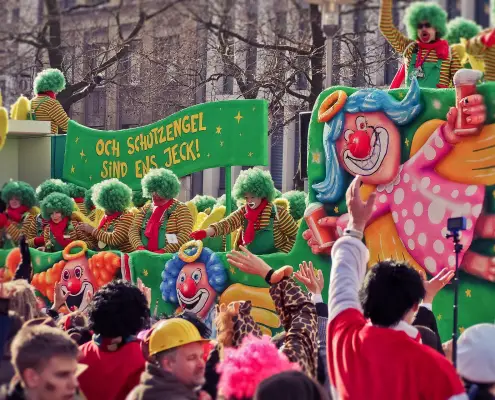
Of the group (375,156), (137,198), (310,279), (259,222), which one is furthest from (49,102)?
(310,279)

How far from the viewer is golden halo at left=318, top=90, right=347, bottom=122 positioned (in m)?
6.96

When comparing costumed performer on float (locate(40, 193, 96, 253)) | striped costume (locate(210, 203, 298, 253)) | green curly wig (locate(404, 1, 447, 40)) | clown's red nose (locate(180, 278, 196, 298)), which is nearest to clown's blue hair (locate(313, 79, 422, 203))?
green curly wig (locate(404, 1, 447, 40))

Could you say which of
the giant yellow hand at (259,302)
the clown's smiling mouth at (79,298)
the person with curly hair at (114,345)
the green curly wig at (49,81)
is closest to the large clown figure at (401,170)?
the giant yellow hand at (259,302)

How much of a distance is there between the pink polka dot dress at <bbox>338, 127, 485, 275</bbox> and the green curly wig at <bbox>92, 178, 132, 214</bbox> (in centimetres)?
301

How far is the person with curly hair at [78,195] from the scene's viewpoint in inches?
405

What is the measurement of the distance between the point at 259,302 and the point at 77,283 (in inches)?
71.1

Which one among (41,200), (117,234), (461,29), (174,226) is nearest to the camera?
(461,29)

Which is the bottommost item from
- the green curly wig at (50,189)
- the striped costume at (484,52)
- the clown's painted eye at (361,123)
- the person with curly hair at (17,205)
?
the person with curly hair at (17,205)

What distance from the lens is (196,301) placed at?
25.3ft

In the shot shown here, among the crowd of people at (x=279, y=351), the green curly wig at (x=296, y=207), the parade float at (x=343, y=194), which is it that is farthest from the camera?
the green curly wig at (x=296, y=207)

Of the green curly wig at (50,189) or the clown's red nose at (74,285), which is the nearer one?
the clown's red nose at (74,285)

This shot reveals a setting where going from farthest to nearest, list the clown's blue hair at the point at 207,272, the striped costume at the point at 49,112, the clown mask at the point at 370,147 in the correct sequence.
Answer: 1. the striped costume at the point at 49,112
2. the clown's blue hair at the point at 207,272
3. the clown mask at the point at 370,147

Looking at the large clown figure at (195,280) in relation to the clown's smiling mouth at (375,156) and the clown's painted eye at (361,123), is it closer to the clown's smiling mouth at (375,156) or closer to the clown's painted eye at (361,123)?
the clown's smiling mouth at (375,156)

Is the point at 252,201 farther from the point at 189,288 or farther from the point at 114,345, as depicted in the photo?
the point at 114,345
